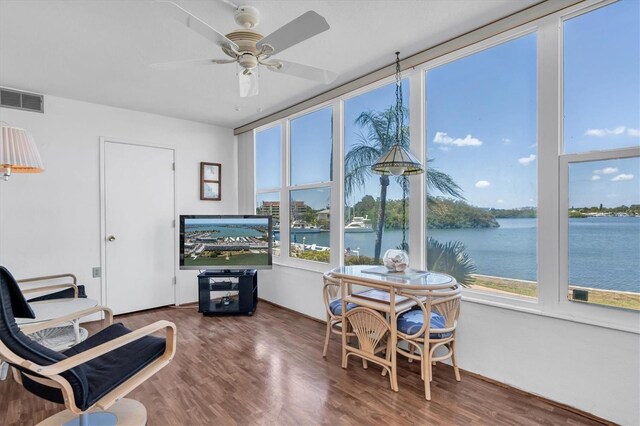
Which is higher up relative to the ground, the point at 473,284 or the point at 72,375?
the point at 473,284

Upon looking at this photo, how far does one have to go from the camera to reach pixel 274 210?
177 inches

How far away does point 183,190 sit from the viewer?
4.54 meters

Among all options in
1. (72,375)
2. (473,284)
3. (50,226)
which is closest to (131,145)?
(50,226)

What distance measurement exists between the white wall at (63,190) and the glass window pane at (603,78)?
4315mm

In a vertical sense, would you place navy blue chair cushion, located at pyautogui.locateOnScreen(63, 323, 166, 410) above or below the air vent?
below

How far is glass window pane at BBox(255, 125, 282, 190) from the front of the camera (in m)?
4.46

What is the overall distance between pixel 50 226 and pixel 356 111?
139 inches

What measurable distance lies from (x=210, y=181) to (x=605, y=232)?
4.39 metres

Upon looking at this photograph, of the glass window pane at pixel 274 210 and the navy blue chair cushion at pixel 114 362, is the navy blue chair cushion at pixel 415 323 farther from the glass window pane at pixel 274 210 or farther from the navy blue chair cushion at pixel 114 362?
the glass window pane at pixel 274 210

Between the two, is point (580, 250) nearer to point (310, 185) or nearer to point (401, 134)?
point (401, 134)

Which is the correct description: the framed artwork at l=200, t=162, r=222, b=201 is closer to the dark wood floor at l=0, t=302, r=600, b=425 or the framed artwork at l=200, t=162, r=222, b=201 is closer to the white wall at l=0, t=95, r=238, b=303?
the white wall at l=0, t=95, r=238, b=303

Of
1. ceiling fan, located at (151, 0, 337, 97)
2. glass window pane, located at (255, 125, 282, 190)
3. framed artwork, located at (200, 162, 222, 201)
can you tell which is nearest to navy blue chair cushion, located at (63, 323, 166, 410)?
ceiling fan, located at (151, 0, 337, 97)

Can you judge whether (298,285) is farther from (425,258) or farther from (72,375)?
(72,375)

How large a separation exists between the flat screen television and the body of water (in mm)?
2358
